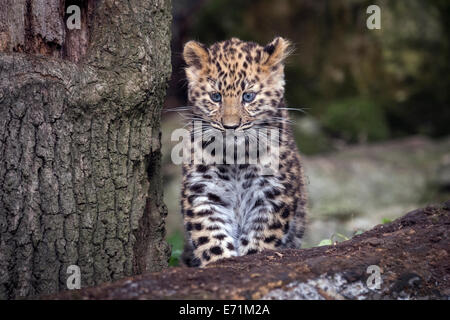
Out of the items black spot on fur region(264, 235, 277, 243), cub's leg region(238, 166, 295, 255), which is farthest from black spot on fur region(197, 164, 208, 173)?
black spot on fur region(264, 235, 277, 243)

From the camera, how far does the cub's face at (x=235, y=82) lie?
5.93 metres

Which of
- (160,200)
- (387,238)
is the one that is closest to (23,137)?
(160,200)

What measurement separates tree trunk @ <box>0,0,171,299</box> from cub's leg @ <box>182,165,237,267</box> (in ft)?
2.54

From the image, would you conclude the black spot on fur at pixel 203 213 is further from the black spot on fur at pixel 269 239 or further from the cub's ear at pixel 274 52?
the cub's ear at pixel 274 52

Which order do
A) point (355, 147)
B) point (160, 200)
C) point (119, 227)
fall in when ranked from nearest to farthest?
point (119, 227) < point (160, 200) < point (355, 147)

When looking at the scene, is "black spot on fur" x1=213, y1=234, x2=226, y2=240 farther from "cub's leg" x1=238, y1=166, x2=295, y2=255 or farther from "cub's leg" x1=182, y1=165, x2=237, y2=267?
"cub's leg" x1=238, y1=166, x2=295, y2=255

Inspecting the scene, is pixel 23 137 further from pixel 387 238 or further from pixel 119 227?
pixel 387 238

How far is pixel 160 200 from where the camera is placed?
209 inches

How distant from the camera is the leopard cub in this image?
19.2ft

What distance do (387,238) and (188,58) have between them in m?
2.84

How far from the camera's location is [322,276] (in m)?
3.97

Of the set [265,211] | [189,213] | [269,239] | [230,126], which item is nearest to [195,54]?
[230,126]

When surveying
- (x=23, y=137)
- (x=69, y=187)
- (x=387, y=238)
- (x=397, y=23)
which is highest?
(x=397, y=23)
